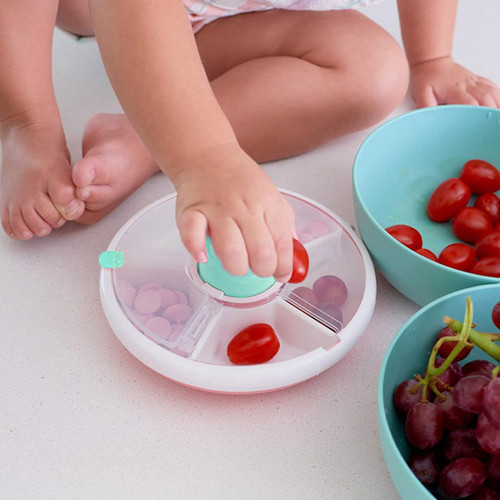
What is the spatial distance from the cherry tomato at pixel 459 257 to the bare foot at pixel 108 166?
412 millimetres

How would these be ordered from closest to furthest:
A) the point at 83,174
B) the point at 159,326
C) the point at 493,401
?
the point at 493,401 < the point at 159,326 < the point at 83,174

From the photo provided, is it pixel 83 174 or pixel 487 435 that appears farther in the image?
pixel 83 174

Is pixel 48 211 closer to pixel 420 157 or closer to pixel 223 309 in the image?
pixel 223 309

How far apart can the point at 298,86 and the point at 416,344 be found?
471mm

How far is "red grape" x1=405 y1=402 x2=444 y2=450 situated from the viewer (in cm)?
57

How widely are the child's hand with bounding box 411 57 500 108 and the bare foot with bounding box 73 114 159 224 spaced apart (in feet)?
1.51

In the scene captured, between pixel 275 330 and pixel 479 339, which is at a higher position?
pixel 479 339

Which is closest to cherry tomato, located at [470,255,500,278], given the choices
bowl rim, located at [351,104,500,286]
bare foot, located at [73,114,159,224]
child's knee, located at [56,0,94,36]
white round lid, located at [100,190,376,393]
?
bowl rim, located at [351,104,500,286]

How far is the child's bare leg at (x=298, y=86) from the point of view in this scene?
960 mm

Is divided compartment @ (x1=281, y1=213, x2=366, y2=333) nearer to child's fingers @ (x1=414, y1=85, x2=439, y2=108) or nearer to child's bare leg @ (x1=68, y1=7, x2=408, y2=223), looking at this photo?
child's bare leg @ (x1=68, y1=7, x2=408, y2=223)

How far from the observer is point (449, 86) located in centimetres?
107

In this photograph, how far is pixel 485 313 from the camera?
678 millimetres

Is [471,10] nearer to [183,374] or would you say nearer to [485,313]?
[485,313]

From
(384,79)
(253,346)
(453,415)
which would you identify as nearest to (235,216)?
(253,346)
